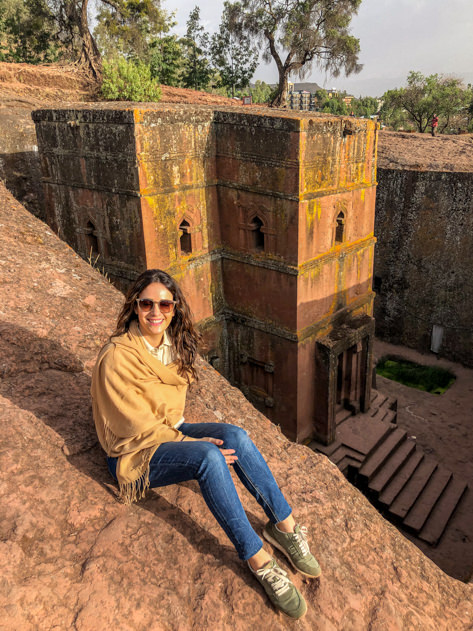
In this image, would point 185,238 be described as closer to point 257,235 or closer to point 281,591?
point 257,235

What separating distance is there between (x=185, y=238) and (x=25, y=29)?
68.4 feet

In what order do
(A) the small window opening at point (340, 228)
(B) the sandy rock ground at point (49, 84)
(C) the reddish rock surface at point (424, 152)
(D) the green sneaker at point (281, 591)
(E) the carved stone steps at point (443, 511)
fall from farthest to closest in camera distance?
(C) the reddish rock surface at point (424, 152)
(B) the sandy rock ground at point (49, 84)
(A) the small window opening at point (340, 228)
(E) the carved stone steps at point (443, 511)
(D) the green sneaker at point (281, 591)

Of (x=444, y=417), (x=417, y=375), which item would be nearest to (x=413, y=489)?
(x=444, y=417)

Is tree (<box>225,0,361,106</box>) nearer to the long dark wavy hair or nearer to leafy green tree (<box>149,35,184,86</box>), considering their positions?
leafy green tree (<box>149,35,184,86</box>)

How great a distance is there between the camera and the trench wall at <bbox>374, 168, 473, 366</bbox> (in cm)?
1659

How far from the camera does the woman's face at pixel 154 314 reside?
139 inches

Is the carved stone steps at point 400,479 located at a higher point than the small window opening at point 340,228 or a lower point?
lower

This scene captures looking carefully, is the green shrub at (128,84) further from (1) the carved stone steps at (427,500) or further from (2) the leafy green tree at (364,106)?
(2) the leafy green tree at (364,106)

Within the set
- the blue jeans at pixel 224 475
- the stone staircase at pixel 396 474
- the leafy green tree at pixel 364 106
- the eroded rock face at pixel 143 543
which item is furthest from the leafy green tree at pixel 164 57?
the leafy green tree at pixel 364 106

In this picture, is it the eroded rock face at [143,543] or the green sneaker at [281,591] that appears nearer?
the eroded rock face at [143,543]

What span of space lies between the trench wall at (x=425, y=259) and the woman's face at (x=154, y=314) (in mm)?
15283

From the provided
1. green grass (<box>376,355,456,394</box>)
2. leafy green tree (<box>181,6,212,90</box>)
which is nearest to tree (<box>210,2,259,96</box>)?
leafy green tree (<box>181,6,212,90</box>)

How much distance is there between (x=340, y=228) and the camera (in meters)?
11.3

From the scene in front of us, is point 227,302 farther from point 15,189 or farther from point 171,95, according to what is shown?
point 171,95
